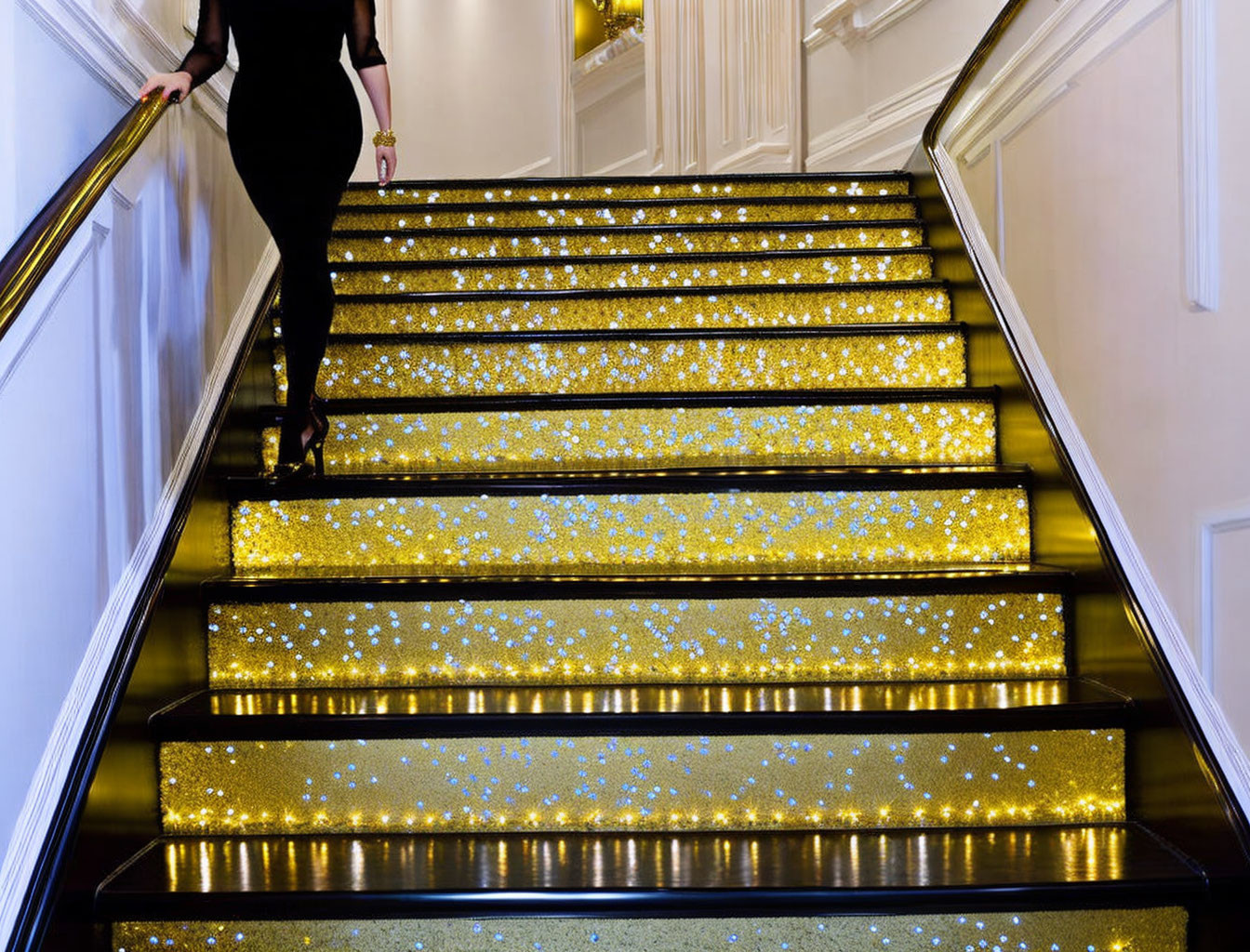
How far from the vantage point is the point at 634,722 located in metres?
1.73

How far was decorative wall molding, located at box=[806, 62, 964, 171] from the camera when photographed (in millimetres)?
3973

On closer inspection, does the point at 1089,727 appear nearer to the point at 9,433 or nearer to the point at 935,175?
the point at 9,433

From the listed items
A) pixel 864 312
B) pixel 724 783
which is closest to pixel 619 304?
pixel 864 312

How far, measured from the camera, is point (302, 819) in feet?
5.73

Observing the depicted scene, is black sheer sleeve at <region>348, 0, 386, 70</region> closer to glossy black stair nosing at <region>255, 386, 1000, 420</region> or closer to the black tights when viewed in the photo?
the black tights

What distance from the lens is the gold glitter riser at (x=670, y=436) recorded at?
2441 mm

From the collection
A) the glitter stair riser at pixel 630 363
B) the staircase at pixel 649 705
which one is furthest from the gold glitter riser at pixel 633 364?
the staircase at pixel 649 705

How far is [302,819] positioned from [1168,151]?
5.33 feet

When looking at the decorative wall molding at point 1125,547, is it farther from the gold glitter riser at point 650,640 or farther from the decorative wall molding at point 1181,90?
the decorative wall molding at point 1181,90

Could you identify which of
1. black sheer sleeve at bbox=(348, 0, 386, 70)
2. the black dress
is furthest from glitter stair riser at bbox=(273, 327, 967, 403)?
black sheer sleeve at bbox=(348, 0, 386, 70)

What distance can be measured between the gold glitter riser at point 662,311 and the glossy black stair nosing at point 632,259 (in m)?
0.18

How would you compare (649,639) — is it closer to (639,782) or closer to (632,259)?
(639,782)

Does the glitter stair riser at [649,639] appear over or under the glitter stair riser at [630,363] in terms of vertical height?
under

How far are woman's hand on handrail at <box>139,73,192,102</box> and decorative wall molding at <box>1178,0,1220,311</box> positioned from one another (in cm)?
155
